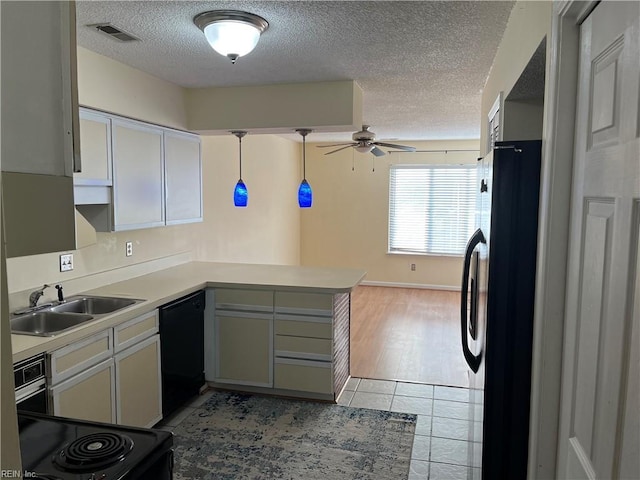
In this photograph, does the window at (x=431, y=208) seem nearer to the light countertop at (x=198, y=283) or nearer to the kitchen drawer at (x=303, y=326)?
the light countertop at (x=198, y=283)

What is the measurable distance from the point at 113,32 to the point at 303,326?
2.27 m

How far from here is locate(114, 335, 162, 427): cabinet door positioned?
2.79m

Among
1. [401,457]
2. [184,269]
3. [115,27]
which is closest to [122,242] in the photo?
[184,269]

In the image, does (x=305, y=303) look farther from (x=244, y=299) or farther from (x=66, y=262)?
(x=66, y=262)

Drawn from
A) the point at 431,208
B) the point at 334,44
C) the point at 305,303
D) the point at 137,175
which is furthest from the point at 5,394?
the point at 431,208

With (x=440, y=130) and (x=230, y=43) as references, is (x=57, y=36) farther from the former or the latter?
(x=440, y=130)

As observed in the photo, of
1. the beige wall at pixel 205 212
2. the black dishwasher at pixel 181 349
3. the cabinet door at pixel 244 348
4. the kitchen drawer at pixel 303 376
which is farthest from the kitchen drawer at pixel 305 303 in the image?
Result: the beige wall at pixel 205 212

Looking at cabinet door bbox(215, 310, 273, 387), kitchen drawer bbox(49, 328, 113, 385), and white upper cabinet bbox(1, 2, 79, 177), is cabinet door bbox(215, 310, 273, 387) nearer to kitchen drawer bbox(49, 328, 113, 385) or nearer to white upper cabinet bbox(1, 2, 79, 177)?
kitchen drawer bbox(49, 328, 113, 385)

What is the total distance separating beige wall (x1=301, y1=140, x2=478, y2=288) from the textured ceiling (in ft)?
12.6

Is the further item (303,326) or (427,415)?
(303,326)

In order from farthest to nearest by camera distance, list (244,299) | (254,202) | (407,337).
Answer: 1. (254,202)
2. (407,337)
3. (244,299)

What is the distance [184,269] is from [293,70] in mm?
1959

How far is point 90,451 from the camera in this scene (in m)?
1.34

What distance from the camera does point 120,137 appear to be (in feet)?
10.2
